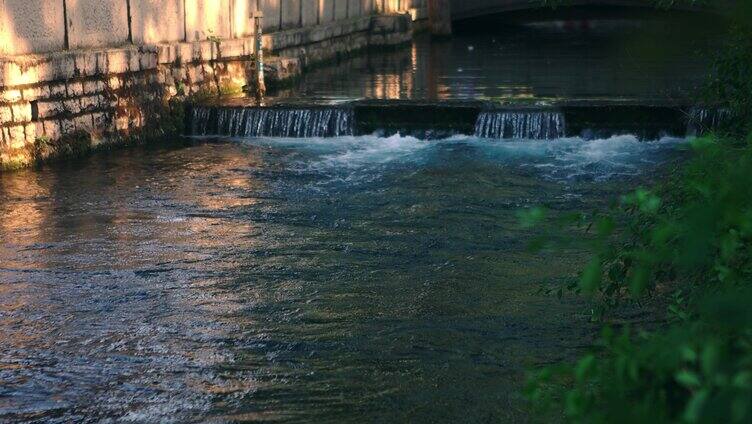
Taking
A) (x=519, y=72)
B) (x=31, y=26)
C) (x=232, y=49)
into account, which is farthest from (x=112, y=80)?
(x=519, y=72)

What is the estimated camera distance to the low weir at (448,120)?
13.4 m

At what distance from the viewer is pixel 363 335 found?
20.6 ft

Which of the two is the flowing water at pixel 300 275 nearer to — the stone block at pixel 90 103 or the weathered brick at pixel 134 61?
the stone block at pixel 90 103

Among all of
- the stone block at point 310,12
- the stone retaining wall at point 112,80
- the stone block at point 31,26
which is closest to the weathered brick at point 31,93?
the stone retaining wall at point 112,80

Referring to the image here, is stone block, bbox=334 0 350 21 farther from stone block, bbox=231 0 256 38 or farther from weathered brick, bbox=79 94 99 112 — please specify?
weathered brick, bbox=79 94 99 112

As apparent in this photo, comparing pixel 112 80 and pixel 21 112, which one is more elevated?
pixel 112 80

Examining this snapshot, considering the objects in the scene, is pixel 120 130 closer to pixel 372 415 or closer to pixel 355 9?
pixel 372 415

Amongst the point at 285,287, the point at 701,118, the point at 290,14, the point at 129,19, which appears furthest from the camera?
the point at 290,14

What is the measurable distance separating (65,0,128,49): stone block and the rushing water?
147 centimetres

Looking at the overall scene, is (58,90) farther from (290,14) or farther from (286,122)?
(290,14)

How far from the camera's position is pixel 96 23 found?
12.8m

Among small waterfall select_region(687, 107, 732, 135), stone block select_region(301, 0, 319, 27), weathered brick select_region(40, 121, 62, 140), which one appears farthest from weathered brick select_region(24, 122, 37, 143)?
stone block select_region(301, 0, 319, 27)

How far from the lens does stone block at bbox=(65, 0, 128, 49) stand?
1234 centimetres

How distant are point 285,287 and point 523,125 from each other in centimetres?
690
